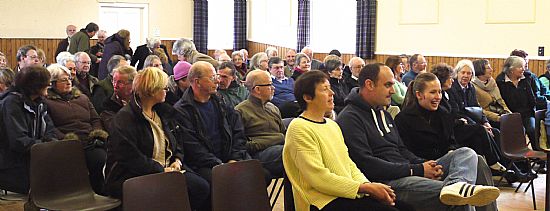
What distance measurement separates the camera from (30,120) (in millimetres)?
4484

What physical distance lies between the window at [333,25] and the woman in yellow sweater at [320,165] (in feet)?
29.5

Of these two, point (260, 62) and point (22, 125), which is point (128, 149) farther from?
point (260, 62)

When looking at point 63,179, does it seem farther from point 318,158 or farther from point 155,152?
point 318,158

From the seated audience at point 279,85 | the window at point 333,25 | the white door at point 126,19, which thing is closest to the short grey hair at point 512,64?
the seated audience at point 279,85

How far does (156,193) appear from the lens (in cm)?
308

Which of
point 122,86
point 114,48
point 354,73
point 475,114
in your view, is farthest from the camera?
point 114,48

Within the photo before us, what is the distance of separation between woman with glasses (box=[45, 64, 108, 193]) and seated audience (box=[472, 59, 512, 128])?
12.8ft

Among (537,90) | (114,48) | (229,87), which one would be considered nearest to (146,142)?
(229,87)

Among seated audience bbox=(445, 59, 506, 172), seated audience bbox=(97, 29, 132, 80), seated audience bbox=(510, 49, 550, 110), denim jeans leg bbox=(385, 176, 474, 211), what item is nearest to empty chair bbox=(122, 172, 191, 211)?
denim jeans leg bbox=(385, 176, 474, 211)

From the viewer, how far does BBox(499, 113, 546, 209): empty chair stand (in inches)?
218

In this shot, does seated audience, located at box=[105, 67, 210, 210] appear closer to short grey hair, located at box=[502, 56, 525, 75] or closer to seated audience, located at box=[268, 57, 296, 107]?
seated audience, located at box=[268, 57, 296, 107]

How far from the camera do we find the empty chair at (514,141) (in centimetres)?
554

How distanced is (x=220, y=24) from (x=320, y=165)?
1324 cm

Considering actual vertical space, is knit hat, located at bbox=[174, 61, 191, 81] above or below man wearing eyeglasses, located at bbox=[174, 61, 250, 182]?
above
